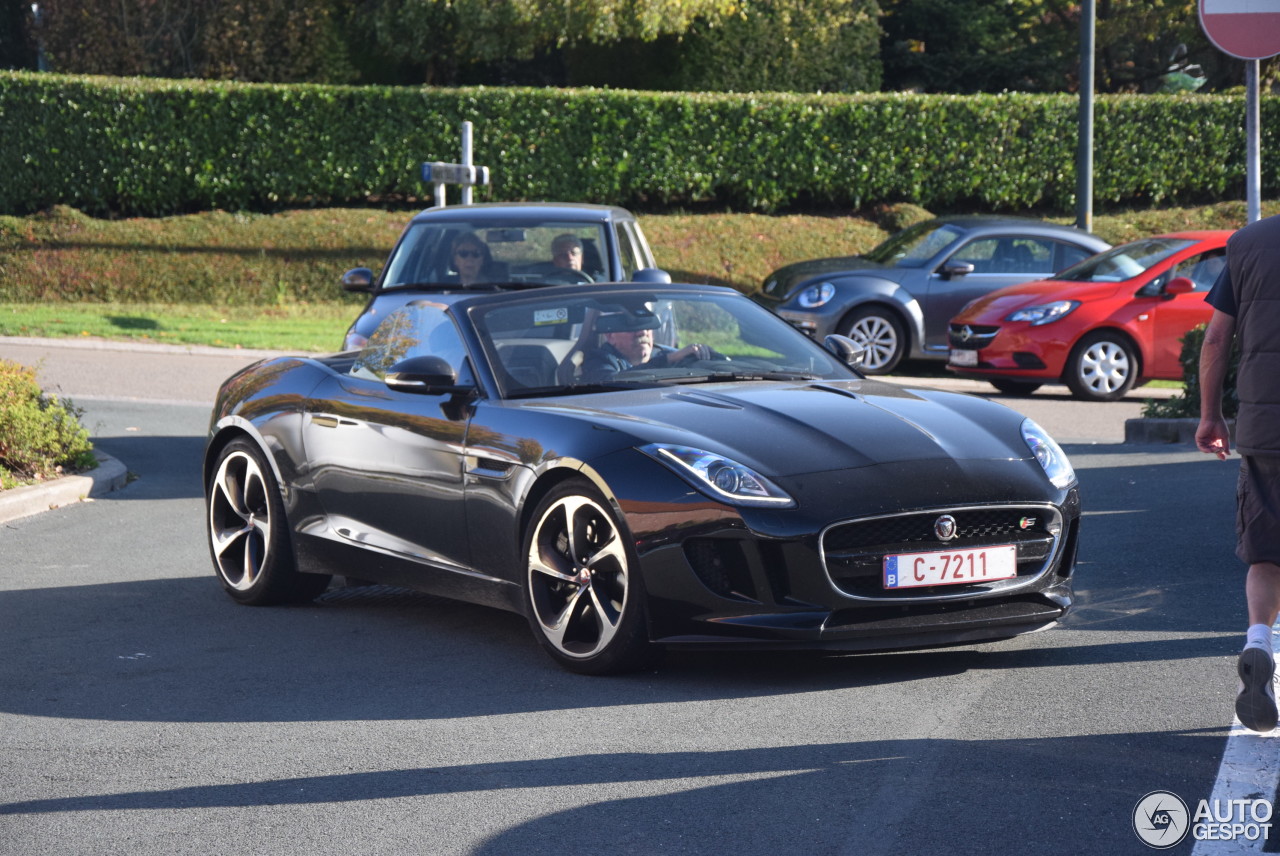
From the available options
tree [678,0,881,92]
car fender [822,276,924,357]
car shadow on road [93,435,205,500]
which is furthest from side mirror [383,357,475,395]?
tree [678,0,881,92]

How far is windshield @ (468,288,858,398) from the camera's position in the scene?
6.82 metres

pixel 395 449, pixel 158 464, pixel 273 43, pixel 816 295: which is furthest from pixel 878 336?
pixel 273 43

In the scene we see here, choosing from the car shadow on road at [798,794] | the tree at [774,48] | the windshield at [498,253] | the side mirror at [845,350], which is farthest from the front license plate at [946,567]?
the tree at [774,48]

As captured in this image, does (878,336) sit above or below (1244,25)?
below

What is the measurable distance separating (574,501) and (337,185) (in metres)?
21.0

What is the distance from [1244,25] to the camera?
8273 mm

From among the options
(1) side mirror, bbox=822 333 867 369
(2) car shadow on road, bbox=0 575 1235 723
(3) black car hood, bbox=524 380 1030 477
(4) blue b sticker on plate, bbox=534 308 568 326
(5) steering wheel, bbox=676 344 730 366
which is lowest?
(2) car shadow on road, bbox=0 575 1235 723

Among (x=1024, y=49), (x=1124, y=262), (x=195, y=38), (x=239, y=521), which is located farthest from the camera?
(x=1024, y=49)

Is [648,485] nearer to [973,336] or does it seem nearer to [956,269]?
[973,336]

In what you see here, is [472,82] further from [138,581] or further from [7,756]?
[7,756]

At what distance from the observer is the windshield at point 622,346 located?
22.4ft

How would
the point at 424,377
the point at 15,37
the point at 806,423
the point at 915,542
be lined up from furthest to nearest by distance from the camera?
the point at 15,37 < the point at 424,377 < the point at 806,423 < the point at 915,542

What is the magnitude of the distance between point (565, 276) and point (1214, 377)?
6714mm

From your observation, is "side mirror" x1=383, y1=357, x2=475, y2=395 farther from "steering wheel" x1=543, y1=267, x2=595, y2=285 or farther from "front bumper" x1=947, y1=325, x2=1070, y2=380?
"front bumper" x1=947, y1=325, x2=1070, y2=380
